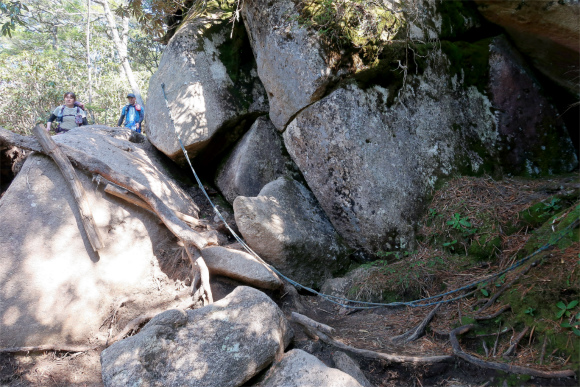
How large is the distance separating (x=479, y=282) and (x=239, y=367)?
255 cm

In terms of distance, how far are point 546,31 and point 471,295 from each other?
163 inches

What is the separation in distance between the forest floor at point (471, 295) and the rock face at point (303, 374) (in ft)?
1.57

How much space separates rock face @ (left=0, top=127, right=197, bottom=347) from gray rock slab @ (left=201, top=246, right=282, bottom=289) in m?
0.67

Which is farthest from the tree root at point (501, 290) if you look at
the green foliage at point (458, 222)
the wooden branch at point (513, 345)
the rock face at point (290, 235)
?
the rock face at point (290, 235)

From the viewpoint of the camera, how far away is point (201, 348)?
10.6 feet

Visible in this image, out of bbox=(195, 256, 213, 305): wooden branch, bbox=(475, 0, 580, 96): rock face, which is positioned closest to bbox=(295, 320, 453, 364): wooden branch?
bbox=(195, 256, 213, 305): wooden branch

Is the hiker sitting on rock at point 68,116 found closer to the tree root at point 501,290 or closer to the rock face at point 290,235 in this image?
the rock face at point 290,235

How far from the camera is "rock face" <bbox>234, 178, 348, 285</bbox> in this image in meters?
5.33

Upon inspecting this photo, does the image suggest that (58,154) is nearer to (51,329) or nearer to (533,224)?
(51,329)

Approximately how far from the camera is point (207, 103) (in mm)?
6832

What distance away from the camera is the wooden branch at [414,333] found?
3773mm

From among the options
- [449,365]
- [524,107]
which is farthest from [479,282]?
[524,107]

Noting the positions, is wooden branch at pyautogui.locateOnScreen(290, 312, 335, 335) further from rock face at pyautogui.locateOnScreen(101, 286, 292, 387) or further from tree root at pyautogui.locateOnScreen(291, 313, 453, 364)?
rock face at pyautogui.locateOnScreen(101, 286, 292, 387)

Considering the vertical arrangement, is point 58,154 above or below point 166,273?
above
